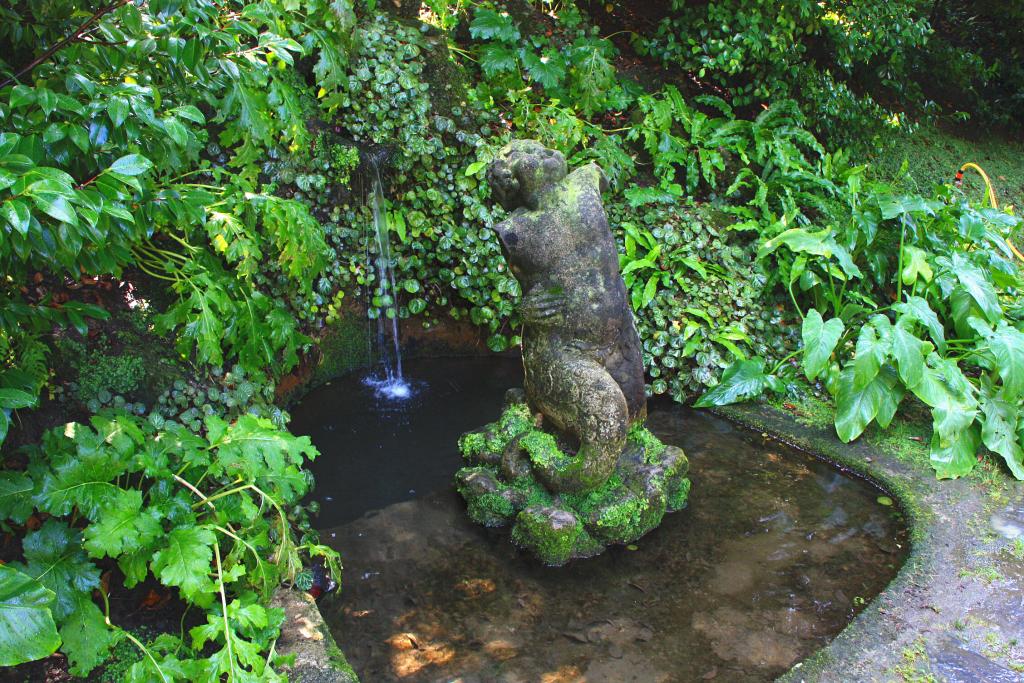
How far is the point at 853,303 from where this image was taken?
6.26m

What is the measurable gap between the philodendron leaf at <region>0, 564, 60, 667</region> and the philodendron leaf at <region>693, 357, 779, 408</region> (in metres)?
4.67

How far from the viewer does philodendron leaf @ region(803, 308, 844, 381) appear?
554cm

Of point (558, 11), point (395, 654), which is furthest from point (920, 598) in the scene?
point (558, 11)

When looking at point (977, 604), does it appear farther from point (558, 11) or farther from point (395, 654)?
point (558, 11)

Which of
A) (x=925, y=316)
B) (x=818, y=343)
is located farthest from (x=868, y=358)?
(x=925, y=316)

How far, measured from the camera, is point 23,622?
7.04ft

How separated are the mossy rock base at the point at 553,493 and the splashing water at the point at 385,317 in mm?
1604

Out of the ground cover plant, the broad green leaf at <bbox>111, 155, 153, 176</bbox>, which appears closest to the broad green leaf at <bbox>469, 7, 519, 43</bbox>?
the ground cover plant

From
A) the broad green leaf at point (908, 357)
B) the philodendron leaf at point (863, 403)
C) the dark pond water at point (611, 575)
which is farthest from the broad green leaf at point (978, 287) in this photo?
the dark pond water at point (611, 575)

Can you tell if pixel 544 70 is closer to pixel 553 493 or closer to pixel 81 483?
pixel 553 493

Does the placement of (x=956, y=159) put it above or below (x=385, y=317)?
above

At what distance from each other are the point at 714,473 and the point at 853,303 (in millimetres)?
2178

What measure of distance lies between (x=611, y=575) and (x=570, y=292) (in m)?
1.57

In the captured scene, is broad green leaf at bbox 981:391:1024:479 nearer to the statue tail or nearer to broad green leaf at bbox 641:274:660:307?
broad green leaf at bbox 641:274:660:307
